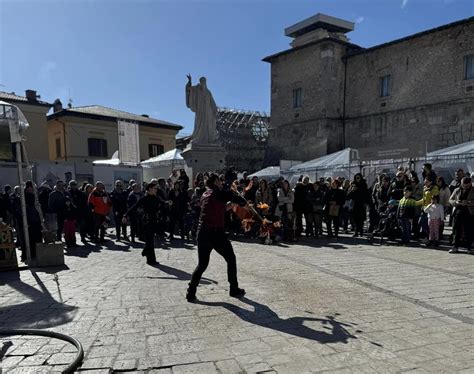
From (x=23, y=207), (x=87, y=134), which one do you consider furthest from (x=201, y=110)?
(x=87, y=134)

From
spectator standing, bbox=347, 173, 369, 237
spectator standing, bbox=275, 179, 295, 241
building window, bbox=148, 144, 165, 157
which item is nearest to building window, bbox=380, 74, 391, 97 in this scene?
spectator standing, bbox=347, 173, 369, 237

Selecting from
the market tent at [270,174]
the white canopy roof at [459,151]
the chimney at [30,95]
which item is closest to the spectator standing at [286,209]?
the white canopy roof at [459,151]

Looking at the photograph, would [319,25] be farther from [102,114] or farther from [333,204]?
[333,204]

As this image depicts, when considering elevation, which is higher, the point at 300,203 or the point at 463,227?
the point at 300,203

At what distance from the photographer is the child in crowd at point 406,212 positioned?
9.84 metres

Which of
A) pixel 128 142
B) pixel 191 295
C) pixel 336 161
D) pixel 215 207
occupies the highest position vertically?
pixel 128 142

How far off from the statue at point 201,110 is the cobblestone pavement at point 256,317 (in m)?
7.20

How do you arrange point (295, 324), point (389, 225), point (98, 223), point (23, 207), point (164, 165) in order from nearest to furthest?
point (295, 324)
point (23, 207)
point (389, 225)
point (98, 223)
point (164, 165)

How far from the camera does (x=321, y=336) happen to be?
161 inches

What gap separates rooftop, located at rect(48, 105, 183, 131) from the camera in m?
32.9

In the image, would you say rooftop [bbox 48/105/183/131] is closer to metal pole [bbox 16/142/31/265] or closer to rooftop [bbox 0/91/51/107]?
rooftop [bbox 0/91/51/107]

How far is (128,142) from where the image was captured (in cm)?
2238

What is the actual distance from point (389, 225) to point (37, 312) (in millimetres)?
9109

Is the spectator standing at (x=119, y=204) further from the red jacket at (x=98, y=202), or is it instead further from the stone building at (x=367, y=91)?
the stone building at (x=367, y=91)
